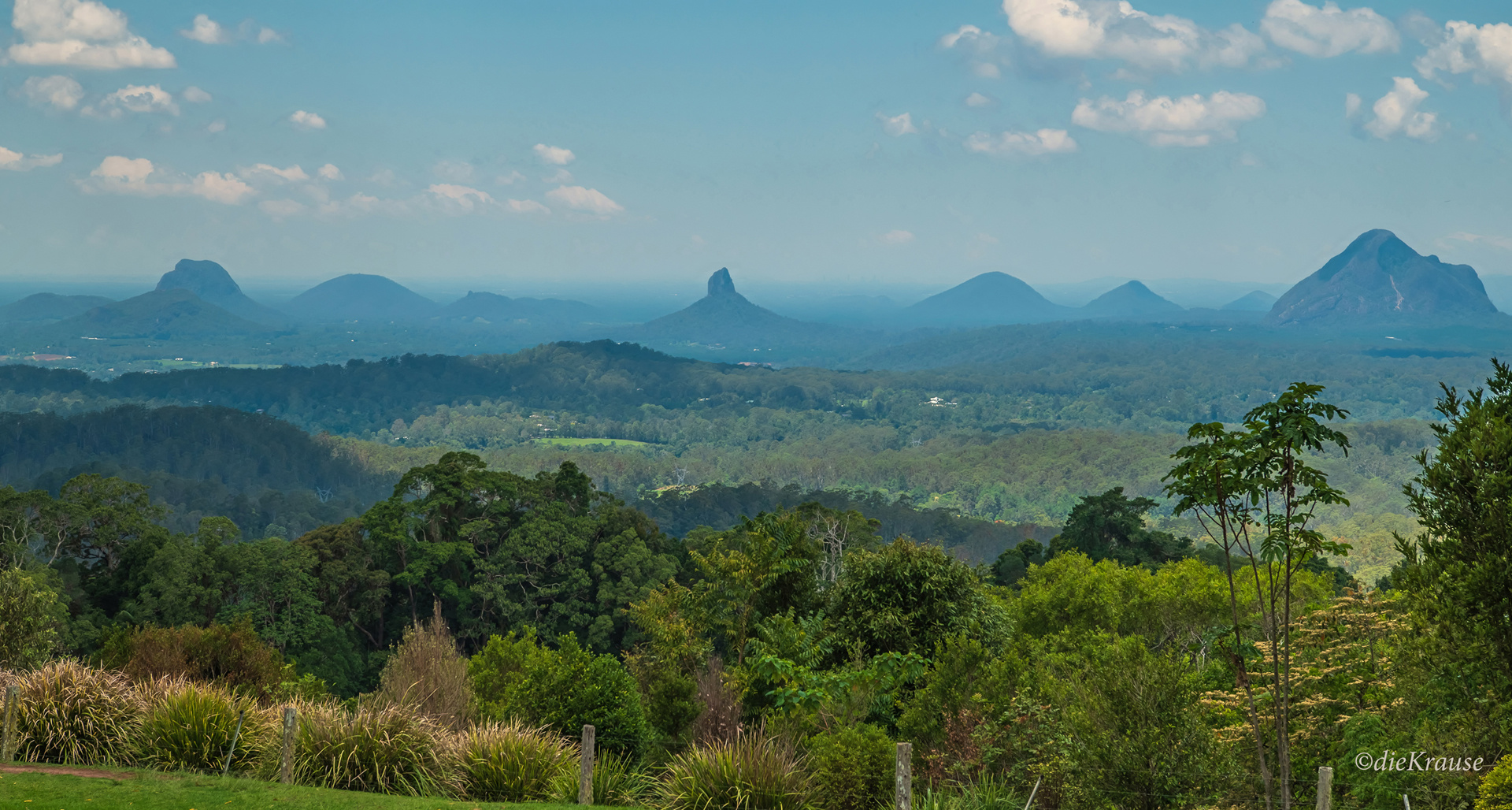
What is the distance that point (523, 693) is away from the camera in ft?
53.4

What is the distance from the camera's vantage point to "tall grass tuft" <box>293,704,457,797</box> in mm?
11164

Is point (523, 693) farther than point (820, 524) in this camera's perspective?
No

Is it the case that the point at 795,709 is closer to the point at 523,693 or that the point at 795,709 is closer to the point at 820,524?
the point at 523,693

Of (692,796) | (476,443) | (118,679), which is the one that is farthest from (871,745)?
(476,443)

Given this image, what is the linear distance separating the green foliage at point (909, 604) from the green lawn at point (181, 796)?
9224mm

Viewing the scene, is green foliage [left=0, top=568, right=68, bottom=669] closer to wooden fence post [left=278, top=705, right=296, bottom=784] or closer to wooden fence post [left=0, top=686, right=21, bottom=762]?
wooden fence post [left=0, top=686, right=21, bottom=762]

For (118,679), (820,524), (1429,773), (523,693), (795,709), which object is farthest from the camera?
(820,524)

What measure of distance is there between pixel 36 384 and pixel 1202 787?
670ft

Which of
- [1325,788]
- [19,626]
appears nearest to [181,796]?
[19,626]

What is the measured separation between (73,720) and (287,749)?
2.96 m

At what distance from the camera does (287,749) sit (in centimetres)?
1097

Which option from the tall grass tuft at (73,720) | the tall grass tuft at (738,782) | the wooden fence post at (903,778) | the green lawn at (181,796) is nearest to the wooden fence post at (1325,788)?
the wooden fence post at (903,778)

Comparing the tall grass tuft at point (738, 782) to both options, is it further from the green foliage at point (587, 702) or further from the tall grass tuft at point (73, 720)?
the tall grass tuft at point (73, 720)

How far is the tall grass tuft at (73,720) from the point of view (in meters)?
11.7
